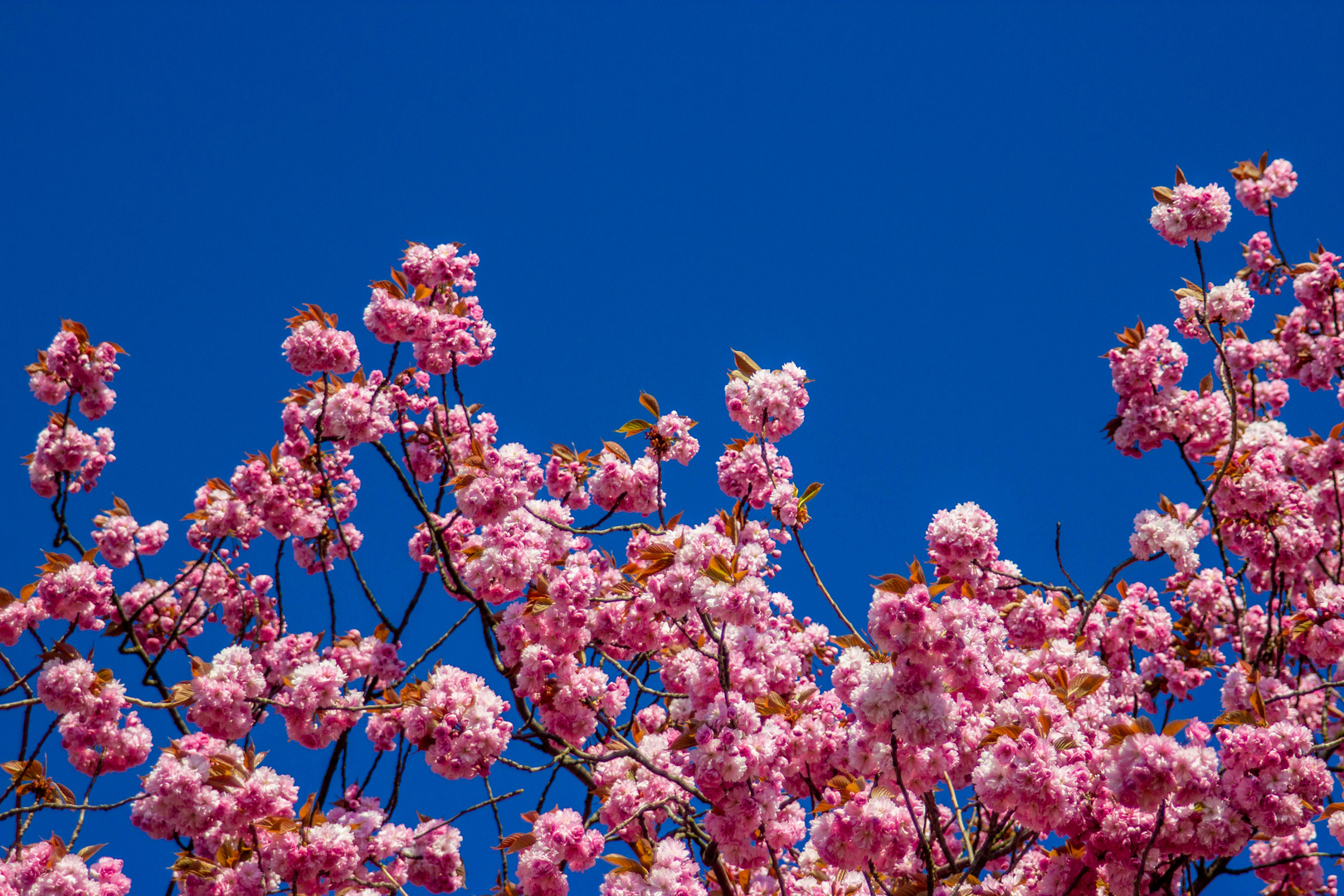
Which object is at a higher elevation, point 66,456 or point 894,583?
point 66,456

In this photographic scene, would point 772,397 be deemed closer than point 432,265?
Yes

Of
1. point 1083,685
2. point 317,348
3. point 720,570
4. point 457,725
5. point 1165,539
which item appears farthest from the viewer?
point 317,348

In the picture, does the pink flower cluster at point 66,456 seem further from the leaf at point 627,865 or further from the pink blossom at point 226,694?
the leaf at point 627,865

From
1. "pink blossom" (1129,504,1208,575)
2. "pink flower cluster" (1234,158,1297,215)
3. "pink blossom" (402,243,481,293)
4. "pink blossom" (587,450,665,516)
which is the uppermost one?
"pink flower cluster" (1234,158,1297,215)

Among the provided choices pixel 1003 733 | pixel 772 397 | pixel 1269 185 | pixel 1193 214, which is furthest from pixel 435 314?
pixel 1269 185

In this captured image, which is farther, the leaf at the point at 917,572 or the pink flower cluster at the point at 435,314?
the pink flower cluster at the point at 435,314

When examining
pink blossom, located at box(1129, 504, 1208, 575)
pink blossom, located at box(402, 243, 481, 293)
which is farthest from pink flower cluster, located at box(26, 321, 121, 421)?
pink blossom, located at box(1129, 504, 1208, 575)

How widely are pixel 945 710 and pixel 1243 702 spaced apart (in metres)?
3.17

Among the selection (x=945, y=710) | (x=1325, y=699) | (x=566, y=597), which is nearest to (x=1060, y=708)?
(x=945, y=710)

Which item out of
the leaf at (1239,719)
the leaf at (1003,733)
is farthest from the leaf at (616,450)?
the leaf at (1239,719)

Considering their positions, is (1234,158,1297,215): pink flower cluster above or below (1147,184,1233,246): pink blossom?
above

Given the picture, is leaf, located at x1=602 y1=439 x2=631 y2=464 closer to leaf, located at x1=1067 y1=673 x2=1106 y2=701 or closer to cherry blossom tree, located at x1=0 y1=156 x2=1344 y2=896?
cherry blossom tree, located at x1=0 y1=156 x2=1344 y2=896

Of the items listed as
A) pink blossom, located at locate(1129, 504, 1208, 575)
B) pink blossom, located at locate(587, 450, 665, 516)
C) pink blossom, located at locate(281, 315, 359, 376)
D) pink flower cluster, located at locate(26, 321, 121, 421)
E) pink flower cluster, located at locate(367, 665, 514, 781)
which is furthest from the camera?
pink flower cluster, located at locate(26, 321, 121, 421)

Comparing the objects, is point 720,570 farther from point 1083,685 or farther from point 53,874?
point 53,874
